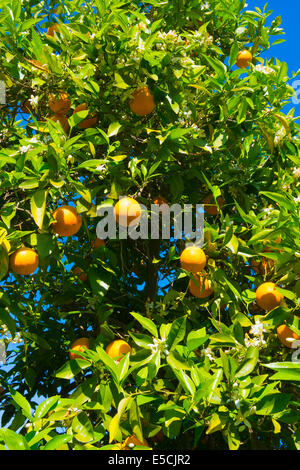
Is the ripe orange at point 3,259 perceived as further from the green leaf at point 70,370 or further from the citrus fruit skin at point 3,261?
the green leaf at point 70,370

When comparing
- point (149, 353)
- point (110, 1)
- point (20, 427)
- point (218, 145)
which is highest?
point (110, 1)

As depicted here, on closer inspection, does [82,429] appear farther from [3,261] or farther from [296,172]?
[296,172]

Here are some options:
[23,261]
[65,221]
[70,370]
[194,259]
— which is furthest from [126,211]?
[70,370]

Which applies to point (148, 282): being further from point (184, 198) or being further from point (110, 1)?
point (110, 1)

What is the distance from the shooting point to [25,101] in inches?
102

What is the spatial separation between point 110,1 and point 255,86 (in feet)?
2.63

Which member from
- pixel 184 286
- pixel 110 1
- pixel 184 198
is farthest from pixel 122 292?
pixel 110 1

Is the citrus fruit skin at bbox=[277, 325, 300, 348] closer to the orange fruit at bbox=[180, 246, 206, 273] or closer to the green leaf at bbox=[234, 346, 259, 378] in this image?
the green leaf at bbox=[234, 346, 259, 378]

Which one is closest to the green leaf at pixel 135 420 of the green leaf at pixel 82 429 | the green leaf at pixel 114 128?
the green leaf at pixel 82 429

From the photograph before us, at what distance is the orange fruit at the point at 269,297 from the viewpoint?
1896mm

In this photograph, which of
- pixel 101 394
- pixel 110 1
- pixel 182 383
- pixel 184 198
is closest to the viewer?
pixel 182 383

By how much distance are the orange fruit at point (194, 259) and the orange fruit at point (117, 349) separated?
0.41 meters

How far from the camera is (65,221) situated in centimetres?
183

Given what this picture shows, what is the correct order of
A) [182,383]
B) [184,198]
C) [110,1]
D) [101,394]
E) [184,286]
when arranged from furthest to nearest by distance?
[184,198] → [184,286] → [110,1] → [101,394] → [182,383]
